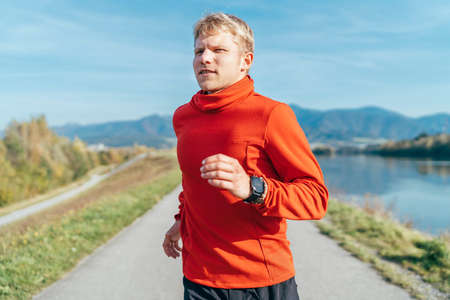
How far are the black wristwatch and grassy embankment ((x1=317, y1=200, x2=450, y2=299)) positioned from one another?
356 cm

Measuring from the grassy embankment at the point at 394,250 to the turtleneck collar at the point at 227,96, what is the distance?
3.56 metres

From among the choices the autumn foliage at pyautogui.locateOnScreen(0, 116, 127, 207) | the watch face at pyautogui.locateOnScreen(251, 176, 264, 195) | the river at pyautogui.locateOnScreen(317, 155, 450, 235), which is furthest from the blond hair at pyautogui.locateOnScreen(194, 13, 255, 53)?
the autumn foliage at pyautogui.locateOnScreen(0, 116, 127, 207)

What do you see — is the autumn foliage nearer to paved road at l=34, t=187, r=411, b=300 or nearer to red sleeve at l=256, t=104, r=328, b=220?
paved road at l=34, t=187, r=411, b=300

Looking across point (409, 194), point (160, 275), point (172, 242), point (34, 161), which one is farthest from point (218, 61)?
point (34, 161)

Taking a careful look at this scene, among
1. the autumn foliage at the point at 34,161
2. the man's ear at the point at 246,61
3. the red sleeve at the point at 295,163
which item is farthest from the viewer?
the autumn foliage at the point at 34,161

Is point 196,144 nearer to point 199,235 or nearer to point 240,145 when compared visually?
point 240,145

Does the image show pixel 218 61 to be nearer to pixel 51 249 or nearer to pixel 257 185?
pixel 257 185

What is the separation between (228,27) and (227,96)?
30cm

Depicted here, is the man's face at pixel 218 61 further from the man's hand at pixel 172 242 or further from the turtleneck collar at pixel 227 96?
the man's hand at pixel 172 242

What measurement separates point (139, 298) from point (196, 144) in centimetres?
287

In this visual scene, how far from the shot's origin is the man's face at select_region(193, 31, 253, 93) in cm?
153

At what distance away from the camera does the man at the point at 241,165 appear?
55.0 inches

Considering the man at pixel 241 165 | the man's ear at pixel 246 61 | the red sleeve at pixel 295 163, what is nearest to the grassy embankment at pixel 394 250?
the man at pixel 241 165

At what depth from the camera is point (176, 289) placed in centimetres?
406
